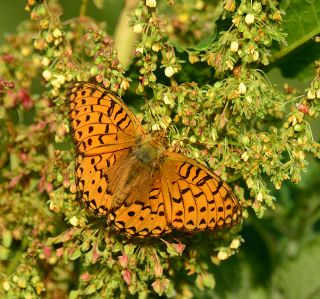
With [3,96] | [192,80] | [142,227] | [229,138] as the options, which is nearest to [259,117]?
[229,138]

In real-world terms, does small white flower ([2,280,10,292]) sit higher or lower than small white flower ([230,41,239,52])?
lower

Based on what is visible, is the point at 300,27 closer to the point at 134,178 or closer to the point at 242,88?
the point at 242,88

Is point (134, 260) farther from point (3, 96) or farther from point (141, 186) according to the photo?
point (3, 96)

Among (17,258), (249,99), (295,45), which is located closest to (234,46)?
(249,99)

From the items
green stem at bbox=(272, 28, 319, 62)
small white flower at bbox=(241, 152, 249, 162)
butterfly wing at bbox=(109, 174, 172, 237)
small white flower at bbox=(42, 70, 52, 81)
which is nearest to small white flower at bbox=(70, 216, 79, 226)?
butterfly wing at bbox=(109, 174, 172, 237)

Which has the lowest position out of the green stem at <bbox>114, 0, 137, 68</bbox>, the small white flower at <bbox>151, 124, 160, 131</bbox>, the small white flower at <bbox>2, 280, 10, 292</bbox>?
the small white flower at <bbox>2, 280, 10, 292</bbox>

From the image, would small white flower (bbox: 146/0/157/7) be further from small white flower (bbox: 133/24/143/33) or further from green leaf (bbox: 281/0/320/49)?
green leaf (bbox: 281/0/320/49)
